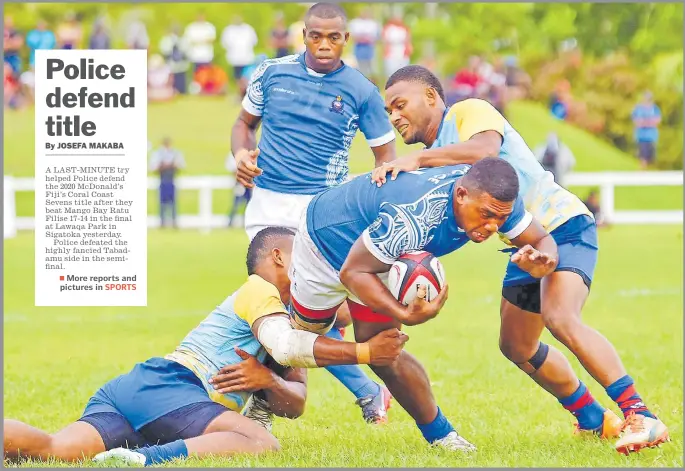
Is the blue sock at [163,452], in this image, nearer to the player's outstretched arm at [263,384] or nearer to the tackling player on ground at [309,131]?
Result: the player's outstretched arm at [263,384]

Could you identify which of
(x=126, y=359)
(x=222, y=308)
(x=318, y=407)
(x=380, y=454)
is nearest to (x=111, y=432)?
(x=222, y=308)

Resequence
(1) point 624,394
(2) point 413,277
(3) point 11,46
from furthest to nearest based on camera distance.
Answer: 1. (3) point 11,46
2. (1) point 624,394
3. (2) point 413,277

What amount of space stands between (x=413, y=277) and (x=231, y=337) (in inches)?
56.3

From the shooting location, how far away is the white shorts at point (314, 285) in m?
6.64

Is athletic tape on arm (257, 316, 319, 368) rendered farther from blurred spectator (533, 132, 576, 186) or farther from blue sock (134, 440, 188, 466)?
blurred spectator (533, 132, 576, 186)

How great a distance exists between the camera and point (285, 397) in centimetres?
705

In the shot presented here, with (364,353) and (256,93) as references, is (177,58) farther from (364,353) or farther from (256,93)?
(364,353)

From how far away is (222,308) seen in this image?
7.16 metres

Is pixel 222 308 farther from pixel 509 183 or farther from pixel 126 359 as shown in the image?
pixel 126 359

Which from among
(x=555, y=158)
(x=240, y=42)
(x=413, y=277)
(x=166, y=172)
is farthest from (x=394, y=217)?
(x=240, y=42)

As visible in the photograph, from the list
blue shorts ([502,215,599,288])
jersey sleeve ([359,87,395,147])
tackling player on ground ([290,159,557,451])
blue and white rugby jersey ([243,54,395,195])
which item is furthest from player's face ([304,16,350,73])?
blue shorts ([502,215,599,288])

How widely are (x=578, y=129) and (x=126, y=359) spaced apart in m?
28.0

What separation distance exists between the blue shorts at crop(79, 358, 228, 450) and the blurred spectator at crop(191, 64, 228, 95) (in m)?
31.3

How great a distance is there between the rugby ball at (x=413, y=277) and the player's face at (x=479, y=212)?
255 mm
